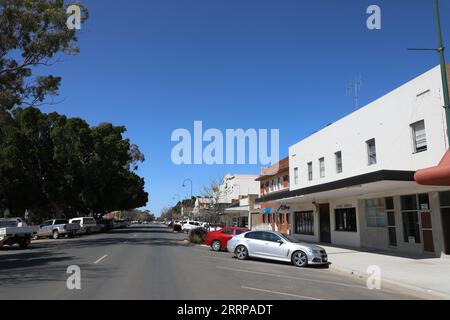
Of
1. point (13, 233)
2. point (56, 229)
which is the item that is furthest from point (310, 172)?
point (56, 229)

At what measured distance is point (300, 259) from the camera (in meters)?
18.0

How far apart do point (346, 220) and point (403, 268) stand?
1197cm

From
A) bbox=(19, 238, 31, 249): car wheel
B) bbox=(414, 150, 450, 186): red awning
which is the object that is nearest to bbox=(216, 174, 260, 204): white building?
bbox=(19, 238, 31, 249): car wheel

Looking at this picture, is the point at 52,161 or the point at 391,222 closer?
the point at 391,222

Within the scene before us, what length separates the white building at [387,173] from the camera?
18672mm

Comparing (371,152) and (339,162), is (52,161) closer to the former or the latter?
(339,162)

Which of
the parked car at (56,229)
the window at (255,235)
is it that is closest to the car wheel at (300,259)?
the window at (255,235)

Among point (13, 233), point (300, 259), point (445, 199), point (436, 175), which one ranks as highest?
point (436, 175)

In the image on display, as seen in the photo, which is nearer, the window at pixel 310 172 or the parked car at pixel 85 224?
the window at pixel 310 172

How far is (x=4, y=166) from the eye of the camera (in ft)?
143

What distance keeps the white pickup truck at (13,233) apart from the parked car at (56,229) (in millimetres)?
12535

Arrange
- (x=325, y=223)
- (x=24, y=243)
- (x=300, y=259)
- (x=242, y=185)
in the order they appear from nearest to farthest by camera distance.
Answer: (x=300, y=259)
(x=24, y=243)
(x=325, y=223)
(x=242, y=185)

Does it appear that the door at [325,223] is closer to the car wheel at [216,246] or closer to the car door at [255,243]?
the car wheel at [216,246]
